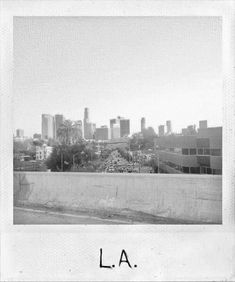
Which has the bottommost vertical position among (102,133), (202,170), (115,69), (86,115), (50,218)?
(50,218)

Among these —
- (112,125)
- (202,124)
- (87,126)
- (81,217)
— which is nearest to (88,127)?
(87,126)

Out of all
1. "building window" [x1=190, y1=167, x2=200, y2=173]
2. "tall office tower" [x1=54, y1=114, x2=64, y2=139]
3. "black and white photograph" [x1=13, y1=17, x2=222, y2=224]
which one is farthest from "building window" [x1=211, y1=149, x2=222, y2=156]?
"tall office tower" [x1=54, y1=114, x2=64, y2=139]

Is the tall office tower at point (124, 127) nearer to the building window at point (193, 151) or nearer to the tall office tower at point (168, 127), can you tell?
the tall office tower at point (168, 127)

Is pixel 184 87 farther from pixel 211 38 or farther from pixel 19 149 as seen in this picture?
pixel 19 149

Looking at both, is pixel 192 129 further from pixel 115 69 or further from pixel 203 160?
pixel 115 69

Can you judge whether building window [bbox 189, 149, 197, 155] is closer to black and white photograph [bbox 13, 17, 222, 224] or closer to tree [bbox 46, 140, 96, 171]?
black and white photograph [bbox 13, 17, 222, 224]

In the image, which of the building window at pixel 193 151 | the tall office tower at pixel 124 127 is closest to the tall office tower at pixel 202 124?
the building window at pixel 193 151

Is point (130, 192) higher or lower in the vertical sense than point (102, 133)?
lower

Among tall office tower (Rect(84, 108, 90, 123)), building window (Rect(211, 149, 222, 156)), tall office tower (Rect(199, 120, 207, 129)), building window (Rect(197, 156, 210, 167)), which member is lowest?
building window (Rect(197, 156, 210, 167))
